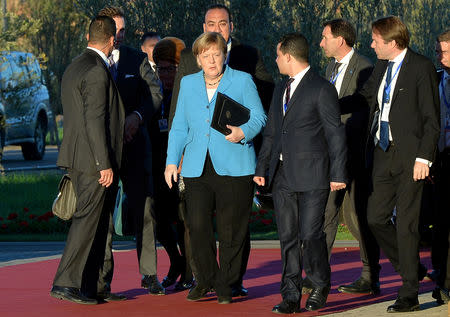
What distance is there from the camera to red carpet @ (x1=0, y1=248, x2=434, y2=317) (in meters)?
8.38

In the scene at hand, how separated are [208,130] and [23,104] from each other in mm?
15145

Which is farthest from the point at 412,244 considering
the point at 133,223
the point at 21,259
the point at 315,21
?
the point at 315,21

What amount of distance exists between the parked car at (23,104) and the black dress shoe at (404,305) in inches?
533

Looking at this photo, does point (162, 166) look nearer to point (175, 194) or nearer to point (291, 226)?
point (175, 194)

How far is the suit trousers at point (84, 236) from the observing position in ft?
28.0

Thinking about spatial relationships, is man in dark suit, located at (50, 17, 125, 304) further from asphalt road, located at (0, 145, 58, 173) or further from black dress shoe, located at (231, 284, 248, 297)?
asphalt road, located at (0, 145, 58, 173)

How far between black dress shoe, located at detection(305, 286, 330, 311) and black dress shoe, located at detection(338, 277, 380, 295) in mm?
1021

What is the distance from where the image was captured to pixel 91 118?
8.42 meters

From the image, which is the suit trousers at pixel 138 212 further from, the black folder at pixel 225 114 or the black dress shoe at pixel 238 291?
the black folder at pixel 225 114

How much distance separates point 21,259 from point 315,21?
32.9ft

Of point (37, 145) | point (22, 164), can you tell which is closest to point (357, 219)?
point (22, 164)

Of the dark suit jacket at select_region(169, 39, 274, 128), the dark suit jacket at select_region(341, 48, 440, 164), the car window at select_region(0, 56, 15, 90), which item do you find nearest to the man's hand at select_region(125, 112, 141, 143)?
the dark suit jacket at select_region(169, 39, 274, 128)

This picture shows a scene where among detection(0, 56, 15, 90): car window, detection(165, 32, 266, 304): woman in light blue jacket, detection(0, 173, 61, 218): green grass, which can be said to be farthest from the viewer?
detection(0, 56, 15, 90): car window

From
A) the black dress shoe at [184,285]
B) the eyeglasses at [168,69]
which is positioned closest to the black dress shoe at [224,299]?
the black dress shoe at [184,285]
